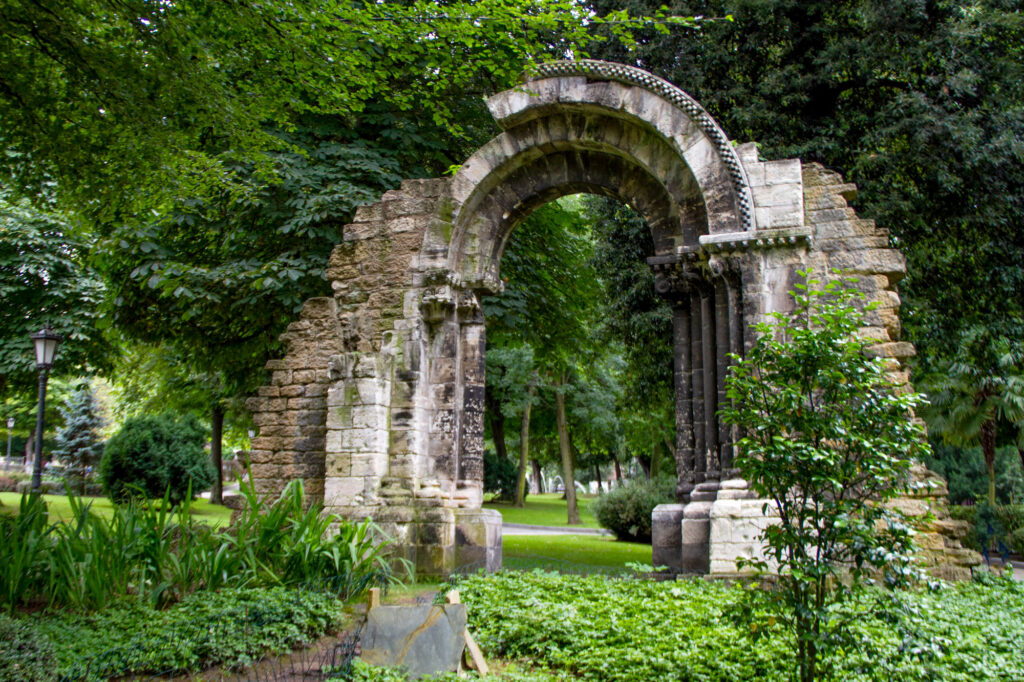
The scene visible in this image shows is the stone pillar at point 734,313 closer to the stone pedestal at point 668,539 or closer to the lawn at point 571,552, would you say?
the stone pedestal at point 668,539

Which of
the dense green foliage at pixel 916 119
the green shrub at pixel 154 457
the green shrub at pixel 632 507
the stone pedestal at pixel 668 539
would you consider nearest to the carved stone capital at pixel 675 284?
the stone pedestal at pixel 668 539

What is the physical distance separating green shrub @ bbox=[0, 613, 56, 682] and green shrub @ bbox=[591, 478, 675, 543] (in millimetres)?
11878

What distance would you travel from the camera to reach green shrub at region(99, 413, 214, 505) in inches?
703

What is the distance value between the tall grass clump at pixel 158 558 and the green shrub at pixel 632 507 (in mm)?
9024

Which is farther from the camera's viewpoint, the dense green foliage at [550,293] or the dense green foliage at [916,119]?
the dense green foliage at [550,293]

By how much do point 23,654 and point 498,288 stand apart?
588 cm

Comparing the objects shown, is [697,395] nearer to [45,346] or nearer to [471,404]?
[471,404]

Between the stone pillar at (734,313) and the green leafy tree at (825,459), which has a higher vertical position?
the stone pillar at (734,313)

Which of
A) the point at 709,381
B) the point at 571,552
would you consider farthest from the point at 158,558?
the point at 571,552

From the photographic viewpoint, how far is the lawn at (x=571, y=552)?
10219 millimetres

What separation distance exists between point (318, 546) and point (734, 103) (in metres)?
9.60

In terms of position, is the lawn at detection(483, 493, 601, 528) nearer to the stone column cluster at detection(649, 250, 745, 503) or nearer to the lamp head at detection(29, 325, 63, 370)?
the stone column cluster at detection(649, 250, 745, 503)

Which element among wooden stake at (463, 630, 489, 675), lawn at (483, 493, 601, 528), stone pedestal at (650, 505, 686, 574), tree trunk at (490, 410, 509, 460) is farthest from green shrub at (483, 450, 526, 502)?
wooden stake at (463, 630, 489, 675)

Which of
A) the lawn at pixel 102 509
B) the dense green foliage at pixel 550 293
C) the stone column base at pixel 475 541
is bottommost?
the lawn at pixel 102 509
